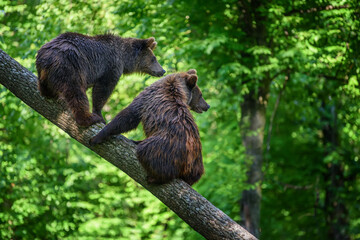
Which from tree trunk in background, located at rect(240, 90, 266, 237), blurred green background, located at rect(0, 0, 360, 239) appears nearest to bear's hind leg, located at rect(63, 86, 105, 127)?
blurred green background, located at rect(0, 0, 360, 239)

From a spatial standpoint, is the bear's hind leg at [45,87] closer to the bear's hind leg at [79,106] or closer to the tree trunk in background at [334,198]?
the bear's hind leg at [79,106]

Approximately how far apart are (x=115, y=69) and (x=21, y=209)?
4.04 metres

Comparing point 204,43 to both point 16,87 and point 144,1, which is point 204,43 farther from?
point 16,87

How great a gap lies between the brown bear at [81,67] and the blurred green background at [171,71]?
145 cm

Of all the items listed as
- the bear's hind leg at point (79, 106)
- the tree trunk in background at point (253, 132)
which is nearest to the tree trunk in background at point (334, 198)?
the tree trunk in background at point (253, 132)

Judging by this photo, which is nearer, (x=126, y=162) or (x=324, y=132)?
(x=126, y=162)

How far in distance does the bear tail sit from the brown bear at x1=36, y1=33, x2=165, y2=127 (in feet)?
2.36

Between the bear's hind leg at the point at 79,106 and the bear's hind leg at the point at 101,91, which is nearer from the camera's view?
the bear's hind leg at the point at 79,106

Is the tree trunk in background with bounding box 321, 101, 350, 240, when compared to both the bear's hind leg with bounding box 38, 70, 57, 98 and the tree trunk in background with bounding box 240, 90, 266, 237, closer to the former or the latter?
the tree trunk in background with bounding box 240, 90, 266, 237

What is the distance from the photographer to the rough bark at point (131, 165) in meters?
4.24

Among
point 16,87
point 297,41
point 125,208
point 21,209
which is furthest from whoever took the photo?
point 125,208

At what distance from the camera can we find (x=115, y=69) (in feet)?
20.1

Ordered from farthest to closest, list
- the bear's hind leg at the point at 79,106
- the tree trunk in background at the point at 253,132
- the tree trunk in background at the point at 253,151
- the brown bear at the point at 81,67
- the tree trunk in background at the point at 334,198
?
the tree trunk in background at the point at 334,198 < the tree trunk in background at the point at 253,151 < the tree trunk in background at the point at 253,132 < the brown bear at the point at 81,67 < the bear's hind leg at the point at 79,106

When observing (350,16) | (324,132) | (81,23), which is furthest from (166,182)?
(324,132)
